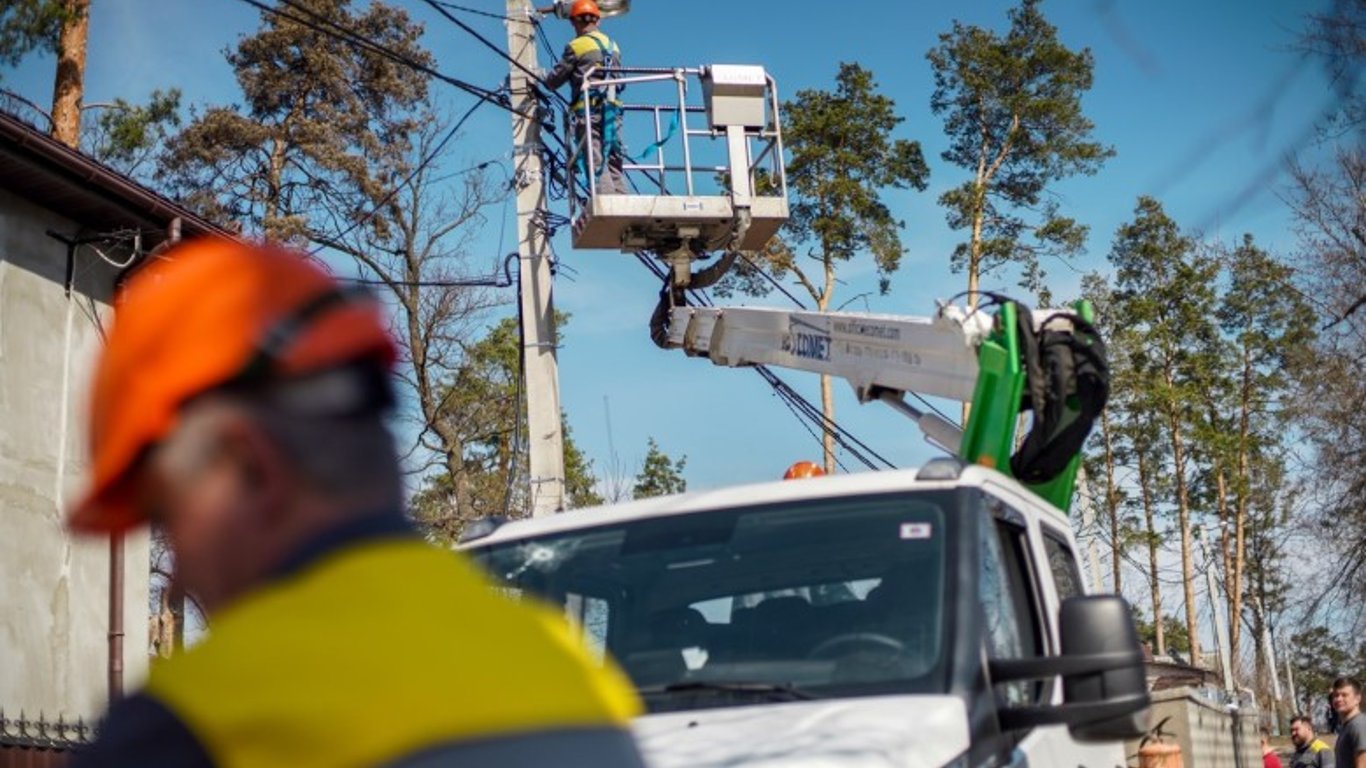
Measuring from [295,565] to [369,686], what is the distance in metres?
0.16

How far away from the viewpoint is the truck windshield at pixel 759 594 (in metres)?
4.22

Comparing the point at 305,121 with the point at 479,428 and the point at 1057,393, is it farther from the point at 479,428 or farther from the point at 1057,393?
the point at 1057,393

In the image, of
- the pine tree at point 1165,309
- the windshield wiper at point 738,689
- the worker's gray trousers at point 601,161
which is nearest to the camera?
the windshield wiper at point 738,689

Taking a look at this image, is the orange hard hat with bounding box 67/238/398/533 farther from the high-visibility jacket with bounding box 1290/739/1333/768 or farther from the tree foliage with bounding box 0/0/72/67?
the tree foliage with bounding box 0/0/72/67

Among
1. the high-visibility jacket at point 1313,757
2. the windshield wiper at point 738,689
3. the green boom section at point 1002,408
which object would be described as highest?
the green boom section at point 1002,408

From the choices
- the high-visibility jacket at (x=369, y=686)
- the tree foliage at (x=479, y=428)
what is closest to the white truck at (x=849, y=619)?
the high-visibility jacket at (x=369, y=686)

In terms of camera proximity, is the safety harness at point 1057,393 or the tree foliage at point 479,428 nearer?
the safety harness at point 1057,393

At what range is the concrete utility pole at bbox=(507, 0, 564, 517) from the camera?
13.6 meters

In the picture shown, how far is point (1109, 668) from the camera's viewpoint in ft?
13.1

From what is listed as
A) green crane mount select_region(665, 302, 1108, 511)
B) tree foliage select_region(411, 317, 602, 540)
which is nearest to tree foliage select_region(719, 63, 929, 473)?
tree foliage select_region(411, 317, 602, 540)

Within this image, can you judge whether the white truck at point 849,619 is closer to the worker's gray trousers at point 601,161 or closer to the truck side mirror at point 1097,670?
the truck side mirror at point 1097,670

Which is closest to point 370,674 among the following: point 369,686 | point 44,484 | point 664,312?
point 369,686

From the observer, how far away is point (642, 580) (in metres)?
4.81

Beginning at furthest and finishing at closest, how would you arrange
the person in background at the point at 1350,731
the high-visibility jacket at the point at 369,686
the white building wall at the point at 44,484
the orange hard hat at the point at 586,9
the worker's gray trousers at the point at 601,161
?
1. the orange hard hat at the point at 586,9
2. the white building wall at the point at 44,484
3. the worker's gray trousers at the point at 601,161
4. the person in background at the point at 1350,731
5. the high-visibility jacket at the point at 369,686
